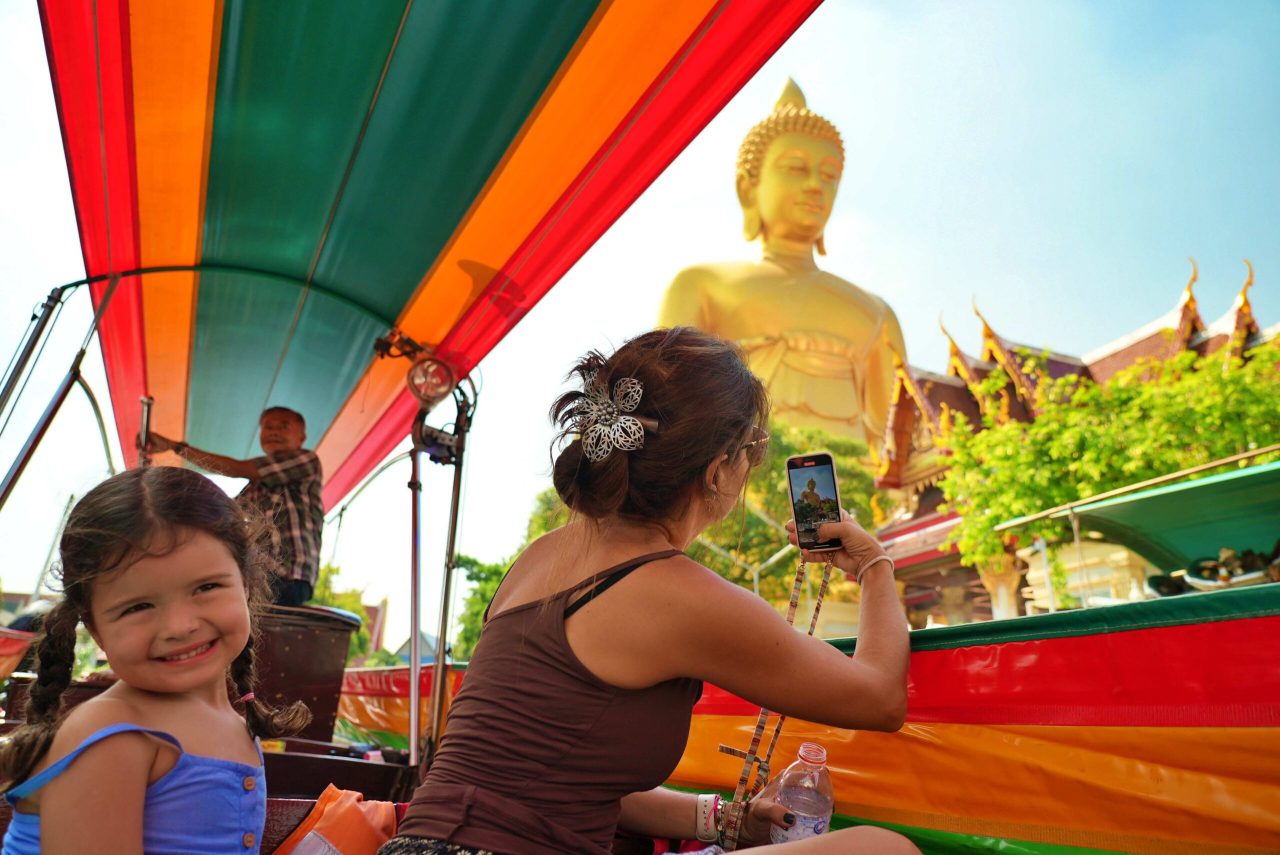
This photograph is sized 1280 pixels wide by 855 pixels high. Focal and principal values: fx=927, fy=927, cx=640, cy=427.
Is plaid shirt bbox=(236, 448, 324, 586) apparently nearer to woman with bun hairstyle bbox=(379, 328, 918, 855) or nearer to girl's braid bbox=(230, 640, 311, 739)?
girl's braid bbox=(230, 640, 311, 739)

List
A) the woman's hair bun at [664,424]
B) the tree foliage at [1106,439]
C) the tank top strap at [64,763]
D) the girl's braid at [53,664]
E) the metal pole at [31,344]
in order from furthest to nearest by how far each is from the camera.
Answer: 1. the tree foliage at [1106,439]
2. the metal pole at [31,344]
3. the woman's hair bun at [664,424]
4. the girl's braid at [53,664]
5. the tank top strap at [64,763]

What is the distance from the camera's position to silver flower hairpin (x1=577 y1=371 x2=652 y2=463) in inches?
48.9

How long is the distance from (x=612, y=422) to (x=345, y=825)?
72 centimetres

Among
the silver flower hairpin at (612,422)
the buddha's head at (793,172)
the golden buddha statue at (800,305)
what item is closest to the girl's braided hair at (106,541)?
the silver flower hairpin at (612,422)

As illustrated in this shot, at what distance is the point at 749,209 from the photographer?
2517cm

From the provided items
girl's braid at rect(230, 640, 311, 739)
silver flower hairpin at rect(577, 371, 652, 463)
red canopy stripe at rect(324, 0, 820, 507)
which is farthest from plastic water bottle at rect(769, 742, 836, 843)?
red canopy stripe at rect(324, 0, 820, 507)

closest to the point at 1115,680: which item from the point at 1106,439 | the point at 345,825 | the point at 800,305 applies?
the point at 345,825

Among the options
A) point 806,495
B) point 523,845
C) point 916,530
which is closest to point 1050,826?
point 806,495

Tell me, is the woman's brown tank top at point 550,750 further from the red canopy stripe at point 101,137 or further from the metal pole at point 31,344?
the metal pole at point 31,344

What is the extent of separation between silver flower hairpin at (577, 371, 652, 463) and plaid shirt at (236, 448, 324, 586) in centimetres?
227

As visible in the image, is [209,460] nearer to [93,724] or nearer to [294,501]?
[294,501]

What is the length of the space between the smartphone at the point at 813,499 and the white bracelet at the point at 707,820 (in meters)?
0.42

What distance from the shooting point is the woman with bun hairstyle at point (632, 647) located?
3.76 feet

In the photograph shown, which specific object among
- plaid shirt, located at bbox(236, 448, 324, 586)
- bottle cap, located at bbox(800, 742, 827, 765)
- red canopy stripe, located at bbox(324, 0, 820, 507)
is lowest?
bottle cap, located at bbox(800, 742, 827, 765)
